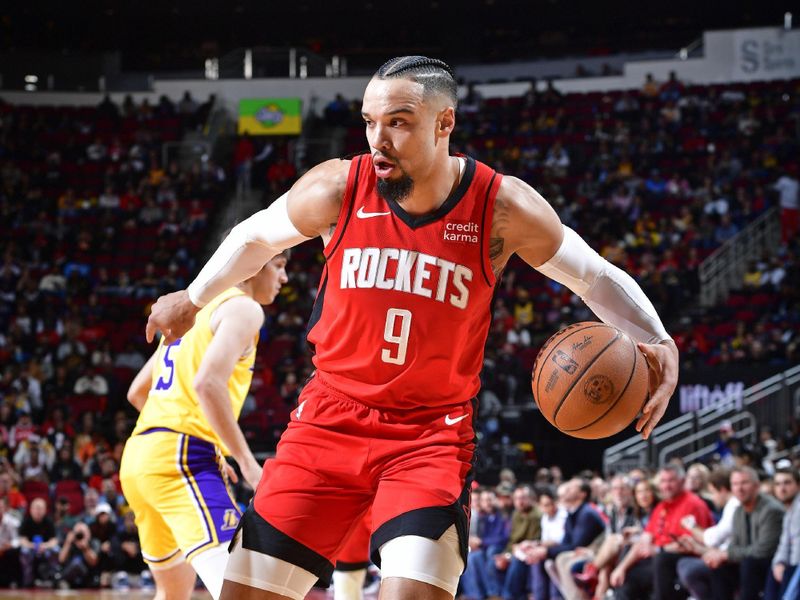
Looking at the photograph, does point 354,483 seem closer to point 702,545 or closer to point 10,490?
point 702,545

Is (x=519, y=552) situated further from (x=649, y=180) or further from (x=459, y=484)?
A: (x=649, y=180)

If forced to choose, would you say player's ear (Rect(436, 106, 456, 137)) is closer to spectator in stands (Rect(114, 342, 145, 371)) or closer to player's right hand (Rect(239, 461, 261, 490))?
player's right hand (Rect(239, 461, 261, 490))

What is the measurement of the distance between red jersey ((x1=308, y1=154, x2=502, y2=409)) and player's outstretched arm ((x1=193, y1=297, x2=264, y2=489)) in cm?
122

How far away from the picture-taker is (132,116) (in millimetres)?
24656

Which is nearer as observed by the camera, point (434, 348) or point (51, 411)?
point (434, 348)

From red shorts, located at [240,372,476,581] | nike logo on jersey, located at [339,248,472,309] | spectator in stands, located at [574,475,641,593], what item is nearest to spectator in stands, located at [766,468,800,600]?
spectator in stands, located at [574,475,641,593]

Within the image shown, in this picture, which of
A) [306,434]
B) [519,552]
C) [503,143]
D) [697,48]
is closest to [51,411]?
[519,552]

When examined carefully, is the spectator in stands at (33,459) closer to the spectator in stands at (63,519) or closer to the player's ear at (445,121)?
the spectator in stands at (63,519)

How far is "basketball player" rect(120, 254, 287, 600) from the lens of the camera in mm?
4520

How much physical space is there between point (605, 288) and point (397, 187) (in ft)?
2.57

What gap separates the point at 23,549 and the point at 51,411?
415 cm

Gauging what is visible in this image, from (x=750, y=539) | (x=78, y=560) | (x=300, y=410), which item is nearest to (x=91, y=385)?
(x=78, y=560)

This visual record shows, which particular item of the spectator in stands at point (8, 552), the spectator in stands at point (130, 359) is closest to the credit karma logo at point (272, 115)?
the spectator in stands at point (130, 359)

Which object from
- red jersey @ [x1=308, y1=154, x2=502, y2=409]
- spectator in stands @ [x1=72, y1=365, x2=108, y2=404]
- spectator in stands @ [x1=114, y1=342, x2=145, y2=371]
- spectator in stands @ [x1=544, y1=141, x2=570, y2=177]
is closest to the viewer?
red jersey @ [x1=308, y1=154, x2=502, y2=409]
